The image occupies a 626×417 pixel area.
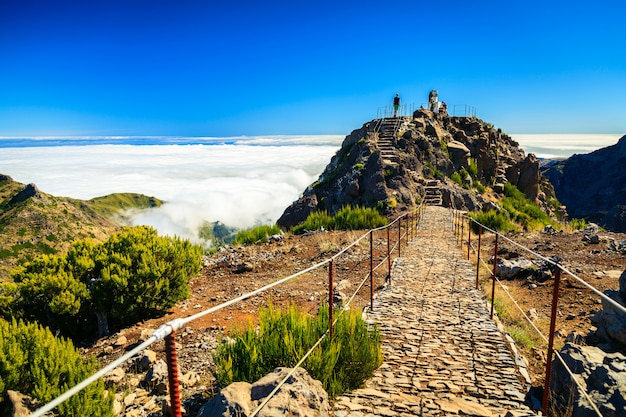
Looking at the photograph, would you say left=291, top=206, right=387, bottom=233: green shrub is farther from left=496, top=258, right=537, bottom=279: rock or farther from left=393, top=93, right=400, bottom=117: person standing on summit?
left=393, top=93, right=400, bottom=117: person standing on summit

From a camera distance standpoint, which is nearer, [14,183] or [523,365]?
[523,365]

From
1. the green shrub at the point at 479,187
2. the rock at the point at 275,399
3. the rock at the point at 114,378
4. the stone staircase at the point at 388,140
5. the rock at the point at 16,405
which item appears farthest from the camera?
the green shrub at the point at 479,187

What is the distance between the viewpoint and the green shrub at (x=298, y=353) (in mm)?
4297

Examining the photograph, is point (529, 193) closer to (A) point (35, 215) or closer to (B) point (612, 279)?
(B) point (612, 279)

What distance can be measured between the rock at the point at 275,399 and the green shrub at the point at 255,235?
13.6 metres

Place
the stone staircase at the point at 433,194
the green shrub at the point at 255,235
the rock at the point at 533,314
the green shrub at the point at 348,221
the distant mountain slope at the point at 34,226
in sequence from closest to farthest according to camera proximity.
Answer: the rock at the point at 533,314 < the green shrub at the point at 255,235 < the green shrub at the point at 348,221 < the stone staircase at the point at 433,194 < the distant mountain slope at the point at 34,226

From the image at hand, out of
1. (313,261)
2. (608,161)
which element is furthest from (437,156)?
(608,161)

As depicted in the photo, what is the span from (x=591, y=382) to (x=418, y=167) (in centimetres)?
2480

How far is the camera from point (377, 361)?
16.7ft

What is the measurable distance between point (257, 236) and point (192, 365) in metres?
11.9

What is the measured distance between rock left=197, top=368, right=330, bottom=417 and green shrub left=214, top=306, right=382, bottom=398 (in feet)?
1.60

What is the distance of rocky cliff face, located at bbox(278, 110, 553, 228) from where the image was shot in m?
23.4

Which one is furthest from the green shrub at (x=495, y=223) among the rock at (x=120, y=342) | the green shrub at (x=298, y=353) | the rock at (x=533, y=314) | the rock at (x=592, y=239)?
the rock at (x=120, y=342)

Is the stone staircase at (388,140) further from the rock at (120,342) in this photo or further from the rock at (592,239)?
the rock at (120,342)
